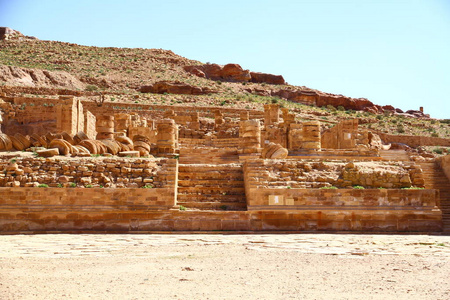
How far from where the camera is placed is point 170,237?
11.0 m

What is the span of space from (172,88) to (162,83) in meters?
1.55

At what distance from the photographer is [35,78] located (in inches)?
1994

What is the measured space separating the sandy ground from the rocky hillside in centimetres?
3498

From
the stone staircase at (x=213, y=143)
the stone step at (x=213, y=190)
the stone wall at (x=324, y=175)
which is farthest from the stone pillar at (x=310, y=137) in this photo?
the stone step at (x=213, y=190)

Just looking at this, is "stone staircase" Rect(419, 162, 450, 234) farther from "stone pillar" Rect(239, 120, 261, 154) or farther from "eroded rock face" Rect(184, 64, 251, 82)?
"eroded rock face" Rect(184, 64, 251, 82)

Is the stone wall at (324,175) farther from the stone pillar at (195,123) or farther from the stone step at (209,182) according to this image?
the stone pillar at (195,123)

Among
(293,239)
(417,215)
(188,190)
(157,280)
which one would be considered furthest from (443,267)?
(188,190)

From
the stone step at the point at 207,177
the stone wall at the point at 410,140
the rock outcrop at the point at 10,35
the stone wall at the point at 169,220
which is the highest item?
the rock outcrop at the point at 10,35

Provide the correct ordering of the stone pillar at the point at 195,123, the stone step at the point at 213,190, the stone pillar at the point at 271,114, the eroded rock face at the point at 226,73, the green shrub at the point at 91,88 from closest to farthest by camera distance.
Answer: the stone step at the point at 213,190
the stone pillar at the point at 271,114
the stone pillar at the point at 195,123
the green shrub at the point at 91,88
the eroded rock face at the point at 226,73

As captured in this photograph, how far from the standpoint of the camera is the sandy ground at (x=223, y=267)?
20.0ft

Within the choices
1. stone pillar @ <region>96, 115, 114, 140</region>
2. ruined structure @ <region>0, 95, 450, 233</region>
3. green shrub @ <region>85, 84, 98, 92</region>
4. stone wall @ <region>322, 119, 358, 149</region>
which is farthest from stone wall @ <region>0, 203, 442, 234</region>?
green shrub @ <region>85, 84, 98, 92</region>

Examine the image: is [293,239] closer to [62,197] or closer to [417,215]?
[417,215]

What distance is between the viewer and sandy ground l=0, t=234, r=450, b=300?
20.0 ft

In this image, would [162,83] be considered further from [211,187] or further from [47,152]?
[211,187]
